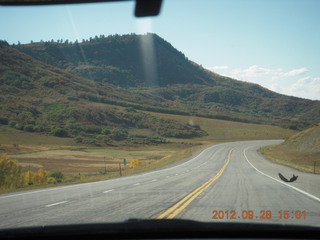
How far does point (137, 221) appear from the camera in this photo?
18.1ft

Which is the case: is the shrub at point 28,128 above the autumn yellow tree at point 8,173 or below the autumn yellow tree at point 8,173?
above

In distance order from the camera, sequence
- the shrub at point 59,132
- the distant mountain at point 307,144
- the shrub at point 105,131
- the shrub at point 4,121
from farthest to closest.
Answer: the shrub at point 105,131
the shrub at point 59,132
the shrub at point 4,121
the distant mountain at point 307,144

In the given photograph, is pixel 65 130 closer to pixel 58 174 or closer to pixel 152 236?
pixel 58 174

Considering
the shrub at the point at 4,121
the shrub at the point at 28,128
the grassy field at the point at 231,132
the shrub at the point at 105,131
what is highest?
the shrub at the point at 4,121

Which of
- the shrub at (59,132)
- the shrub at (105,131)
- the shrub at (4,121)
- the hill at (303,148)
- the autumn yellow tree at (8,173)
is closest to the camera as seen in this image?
the autumn yellow tree at (8,173)

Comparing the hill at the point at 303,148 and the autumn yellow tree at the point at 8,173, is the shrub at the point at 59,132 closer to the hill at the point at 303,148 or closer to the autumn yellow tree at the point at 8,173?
the hill at the point at 303,148

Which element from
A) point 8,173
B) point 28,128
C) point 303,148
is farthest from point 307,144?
point 28,128

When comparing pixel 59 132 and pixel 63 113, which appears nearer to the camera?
pixel 59 132

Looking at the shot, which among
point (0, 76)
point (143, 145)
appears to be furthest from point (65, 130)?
point (0, 76)

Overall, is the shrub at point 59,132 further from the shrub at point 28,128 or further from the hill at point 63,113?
the shrub at point 28,128

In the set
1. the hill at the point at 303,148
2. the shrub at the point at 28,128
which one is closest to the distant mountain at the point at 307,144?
the hill at the point at 303,148

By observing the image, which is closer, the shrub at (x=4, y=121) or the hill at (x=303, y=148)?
the hill at (x=303, y=148)

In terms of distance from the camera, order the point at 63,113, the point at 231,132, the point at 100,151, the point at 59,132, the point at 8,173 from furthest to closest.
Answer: the point at 231,132
the point at 63,113
the point at 59,132
the point at 100,151
the point at 8,173

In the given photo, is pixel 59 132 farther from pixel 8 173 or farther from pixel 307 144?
pixel 8 173
